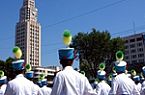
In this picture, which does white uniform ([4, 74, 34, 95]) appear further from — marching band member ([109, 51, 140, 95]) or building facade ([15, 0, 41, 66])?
building facade ([15, 0, 41, 66])

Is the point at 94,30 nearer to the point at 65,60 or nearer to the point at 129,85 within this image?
the point at 129,85

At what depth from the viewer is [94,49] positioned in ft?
128

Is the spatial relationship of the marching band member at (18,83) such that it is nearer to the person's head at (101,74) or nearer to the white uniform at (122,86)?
the white uniform at (122,86)

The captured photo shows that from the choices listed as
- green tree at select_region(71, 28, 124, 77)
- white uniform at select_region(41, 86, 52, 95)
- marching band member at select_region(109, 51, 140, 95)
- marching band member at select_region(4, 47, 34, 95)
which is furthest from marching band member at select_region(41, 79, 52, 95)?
green tree at select_region(71, 28, 124, 77)

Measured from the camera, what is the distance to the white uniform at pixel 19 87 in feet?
24.3

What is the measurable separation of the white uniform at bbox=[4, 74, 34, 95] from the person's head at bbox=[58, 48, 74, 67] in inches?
78.1

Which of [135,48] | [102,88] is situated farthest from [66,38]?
[135,48]

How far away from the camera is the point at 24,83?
7.78 meters

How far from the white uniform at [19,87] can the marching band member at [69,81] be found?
1.88 metres

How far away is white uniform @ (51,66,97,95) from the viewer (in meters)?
5.73

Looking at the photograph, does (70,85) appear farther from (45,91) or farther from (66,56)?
(45,91)

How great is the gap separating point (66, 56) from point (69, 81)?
43 cm

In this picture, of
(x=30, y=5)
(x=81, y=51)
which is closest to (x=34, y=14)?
(x=30, y=5)

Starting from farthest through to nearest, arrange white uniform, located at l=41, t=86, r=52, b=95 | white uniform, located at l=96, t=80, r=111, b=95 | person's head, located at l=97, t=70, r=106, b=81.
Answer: white uniform, located at l=96, t=80, r=111, b=95 → white uniform, located at l=41, t=86, r=52, b=95 → person's head, located at l=97, t=70, r=106, b=81
